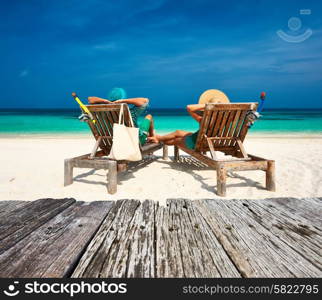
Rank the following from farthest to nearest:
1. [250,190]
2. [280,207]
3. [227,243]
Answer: [250,190]
[280,207]
[227,243]

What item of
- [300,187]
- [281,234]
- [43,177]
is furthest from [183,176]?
[281,234]

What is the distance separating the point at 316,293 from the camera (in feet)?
2.63

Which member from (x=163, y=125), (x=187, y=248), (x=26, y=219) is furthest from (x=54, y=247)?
(x=163, y=125)

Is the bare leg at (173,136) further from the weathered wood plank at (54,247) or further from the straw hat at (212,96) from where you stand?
the weathered wood plank at (54,247)

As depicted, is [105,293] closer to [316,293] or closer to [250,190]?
[316,293]

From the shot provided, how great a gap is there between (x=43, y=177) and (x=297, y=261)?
4826 millimetres

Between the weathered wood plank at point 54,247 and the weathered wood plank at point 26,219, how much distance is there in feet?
0.13

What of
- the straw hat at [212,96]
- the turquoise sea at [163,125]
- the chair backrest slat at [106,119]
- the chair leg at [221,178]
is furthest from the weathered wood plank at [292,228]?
the turquoise sea at [163,125]

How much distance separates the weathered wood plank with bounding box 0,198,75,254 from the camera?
1153 mm

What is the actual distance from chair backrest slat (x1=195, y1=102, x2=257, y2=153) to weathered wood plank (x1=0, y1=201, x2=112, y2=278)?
2.93 m

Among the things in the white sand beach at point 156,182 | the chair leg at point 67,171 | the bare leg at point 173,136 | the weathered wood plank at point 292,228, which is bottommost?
the white sand beach at point 156,182

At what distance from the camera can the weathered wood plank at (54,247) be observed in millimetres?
917

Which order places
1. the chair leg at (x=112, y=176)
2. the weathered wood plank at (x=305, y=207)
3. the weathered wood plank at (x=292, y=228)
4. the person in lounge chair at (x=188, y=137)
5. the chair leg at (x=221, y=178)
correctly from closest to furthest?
the weathered wood plank at (x=292, y=228) → the weathered wood plank at (x=305, y=207) → the chair leg at (x=221, y=178) → the chair leg at (x=112, y=176) → the person in lounge chair at (x=188, y=137)

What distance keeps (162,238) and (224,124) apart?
343cm
